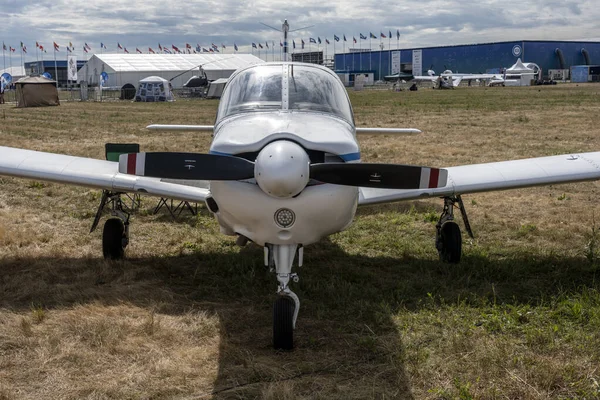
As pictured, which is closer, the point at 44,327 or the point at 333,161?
the point at 333,161

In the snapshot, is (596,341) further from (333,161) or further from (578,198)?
(578,198)

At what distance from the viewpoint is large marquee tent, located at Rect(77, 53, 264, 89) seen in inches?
2854

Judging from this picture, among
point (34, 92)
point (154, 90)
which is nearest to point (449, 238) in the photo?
point (34, 92)

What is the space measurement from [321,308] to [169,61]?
3020 inches

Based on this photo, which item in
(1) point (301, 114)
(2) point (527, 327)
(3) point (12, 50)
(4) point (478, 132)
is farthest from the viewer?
(3) point (12, 50)

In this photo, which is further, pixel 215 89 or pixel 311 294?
pixel 215 89

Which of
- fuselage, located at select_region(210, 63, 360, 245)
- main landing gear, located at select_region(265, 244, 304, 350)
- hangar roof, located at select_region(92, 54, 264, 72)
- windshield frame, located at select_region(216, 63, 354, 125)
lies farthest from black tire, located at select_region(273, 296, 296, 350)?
hangar roof, located at select_region(92, 54, 264, 72)

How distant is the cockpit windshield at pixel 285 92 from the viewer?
5.84 meters

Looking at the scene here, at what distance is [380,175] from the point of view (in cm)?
462

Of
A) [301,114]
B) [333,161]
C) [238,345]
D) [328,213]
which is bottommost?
[238,345]

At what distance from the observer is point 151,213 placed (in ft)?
32.3

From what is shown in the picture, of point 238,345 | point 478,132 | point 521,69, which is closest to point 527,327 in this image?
point 238,345

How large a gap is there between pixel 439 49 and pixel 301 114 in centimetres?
11665

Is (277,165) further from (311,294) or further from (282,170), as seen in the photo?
(311,294)
